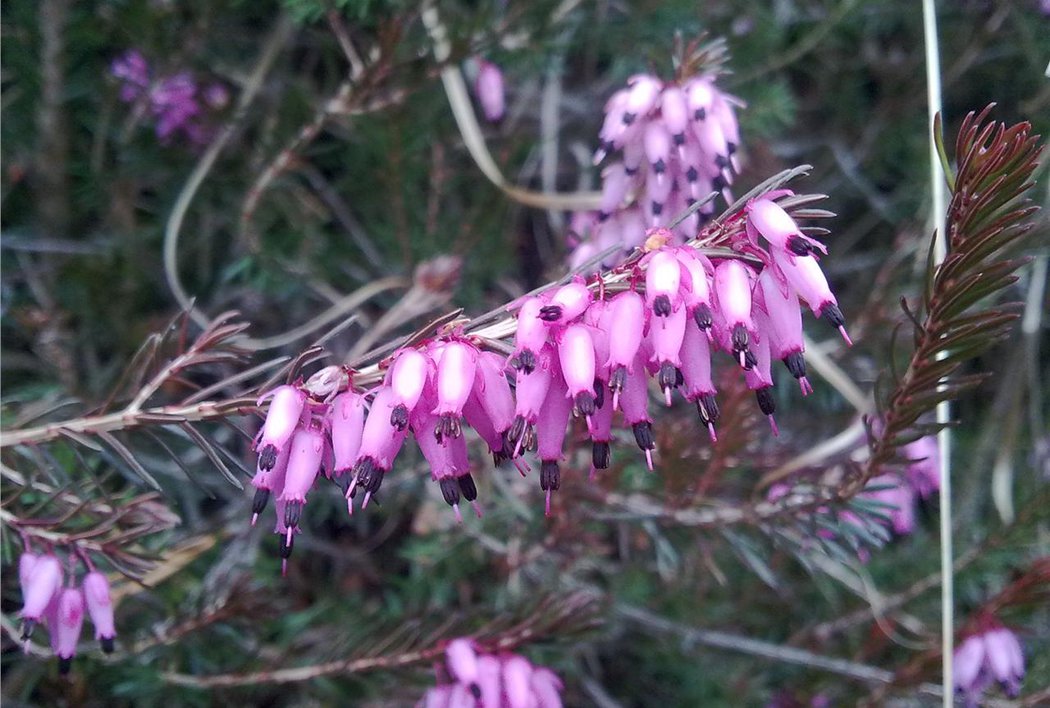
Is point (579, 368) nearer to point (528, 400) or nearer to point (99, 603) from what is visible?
point (528, 400)

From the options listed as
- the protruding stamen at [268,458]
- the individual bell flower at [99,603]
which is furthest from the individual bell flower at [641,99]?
the individual bell flower at [99,603]

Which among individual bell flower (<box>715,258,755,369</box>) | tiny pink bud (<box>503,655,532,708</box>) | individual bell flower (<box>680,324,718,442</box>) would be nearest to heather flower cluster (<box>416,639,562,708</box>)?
tiny pink bud (<box>503,655,532,708</box>)

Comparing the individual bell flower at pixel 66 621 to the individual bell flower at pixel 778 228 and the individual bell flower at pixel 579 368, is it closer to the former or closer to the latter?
the individual bell flower at pixel 579 368

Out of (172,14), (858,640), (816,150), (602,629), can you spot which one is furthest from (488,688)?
(816,150)

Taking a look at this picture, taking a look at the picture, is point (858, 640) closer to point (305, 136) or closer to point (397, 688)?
point (397, 688)

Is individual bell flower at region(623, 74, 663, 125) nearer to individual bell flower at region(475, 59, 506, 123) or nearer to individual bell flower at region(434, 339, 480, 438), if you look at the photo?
individual bell flower at region(434, 339, 480, 438)

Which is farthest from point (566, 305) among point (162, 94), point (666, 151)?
point (162, 94)
